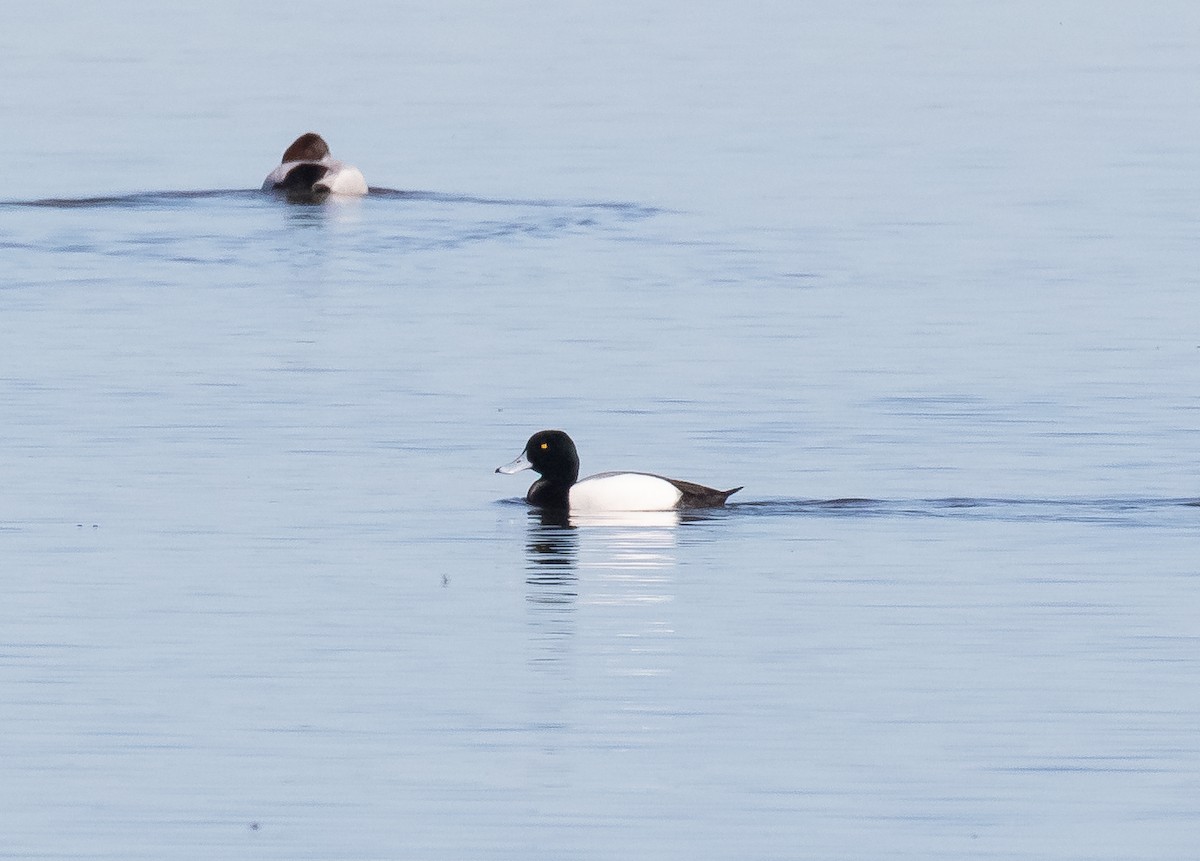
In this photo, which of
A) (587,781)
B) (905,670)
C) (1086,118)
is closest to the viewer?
(587,781)

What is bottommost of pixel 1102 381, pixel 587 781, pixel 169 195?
pixel 587 781

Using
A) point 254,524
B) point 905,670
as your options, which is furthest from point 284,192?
point 905,670

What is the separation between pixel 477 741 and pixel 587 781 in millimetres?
586

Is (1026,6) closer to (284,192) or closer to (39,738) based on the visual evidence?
(284,192)

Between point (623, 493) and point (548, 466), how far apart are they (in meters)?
0.53

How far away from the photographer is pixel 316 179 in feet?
93.0

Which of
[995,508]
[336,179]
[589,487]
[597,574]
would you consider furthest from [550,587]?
[336,179]

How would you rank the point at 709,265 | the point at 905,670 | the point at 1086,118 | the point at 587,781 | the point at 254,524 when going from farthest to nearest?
1. the point at 1086,118
2. the point at 709,265
3. the point at 254,524
4. the point at 905,670
5. the point at 587,781

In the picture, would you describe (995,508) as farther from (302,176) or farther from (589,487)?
(302,176)

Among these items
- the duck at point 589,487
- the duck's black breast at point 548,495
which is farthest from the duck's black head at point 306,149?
the duck's black breast at point 548,495

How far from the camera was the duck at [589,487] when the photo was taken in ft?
47.7

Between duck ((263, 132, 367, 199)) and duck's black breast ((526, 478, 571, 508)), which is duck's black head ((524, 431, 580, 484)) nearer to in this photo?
duck's black breast ((526, 478, 571, 508))

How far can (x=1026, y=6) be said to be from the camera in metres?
62.2

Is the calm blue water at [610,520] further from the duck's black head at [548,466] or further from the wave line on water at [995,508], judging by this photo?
the duck's black head at [548,466]
